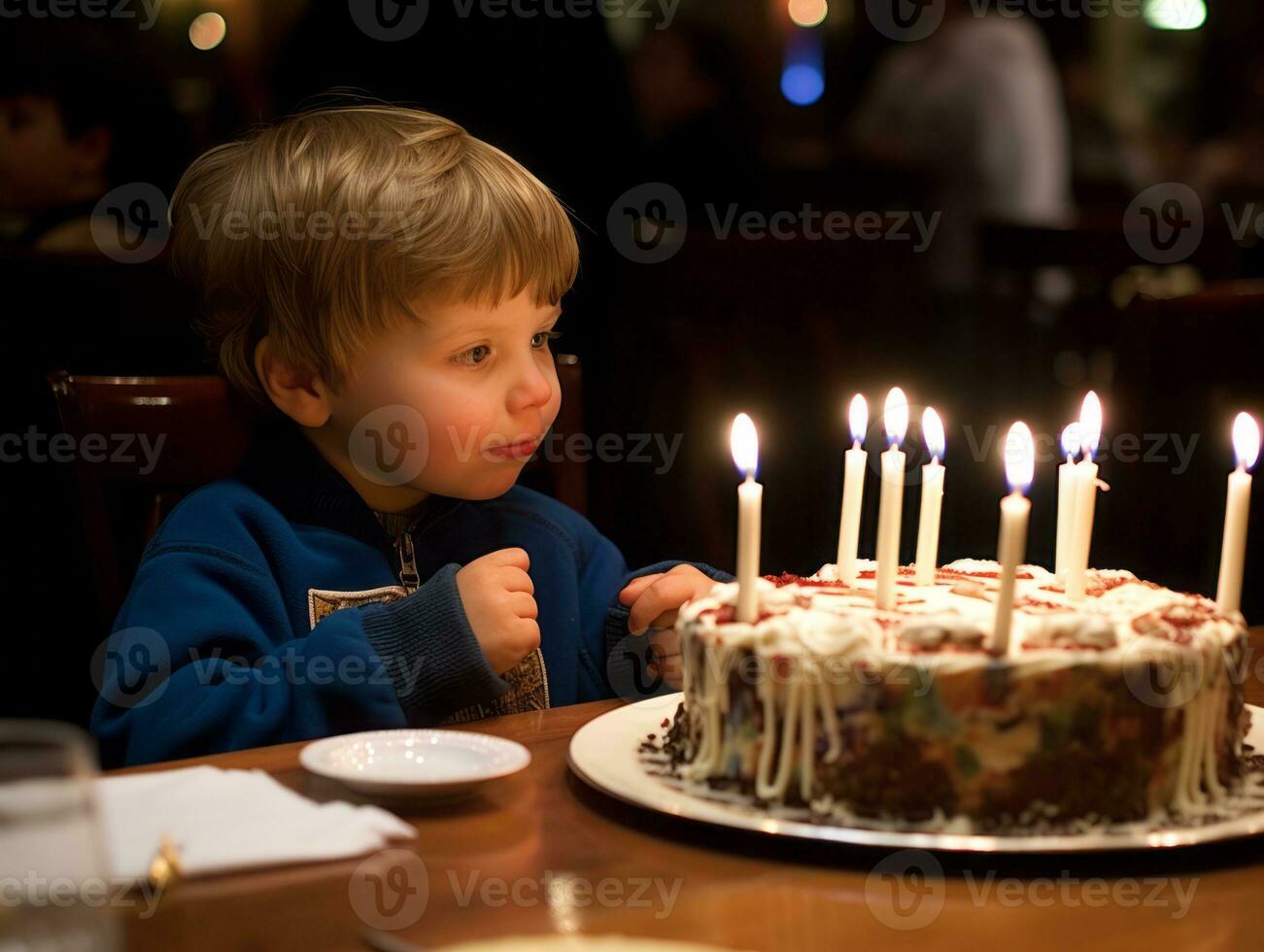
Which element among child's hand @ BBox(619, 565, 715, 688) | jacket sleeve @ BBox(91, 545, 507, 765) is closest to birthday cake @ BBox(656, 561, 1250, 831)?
jacket sleeve @ BBox(91, 545, 507, 765)

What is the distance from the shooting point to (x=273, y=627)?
149 centimetres

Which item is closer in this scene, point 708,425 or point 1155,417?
point 1155,417

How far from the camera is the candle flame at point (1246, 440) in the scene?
111cm

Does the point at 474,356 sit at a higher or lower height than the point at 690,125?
lower

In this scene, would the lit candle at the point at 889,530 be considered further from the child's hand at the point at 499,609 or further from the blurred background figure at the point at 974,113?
the blurred background figure at the point at 974,113

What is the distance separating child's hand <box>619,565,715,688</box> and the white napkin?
25.1 inches

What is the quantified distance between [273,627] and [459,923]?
0.77m

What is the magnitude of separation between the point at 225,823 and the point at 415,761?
0.65ft

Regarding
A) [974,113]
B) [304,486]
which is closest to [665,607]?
[304,486]

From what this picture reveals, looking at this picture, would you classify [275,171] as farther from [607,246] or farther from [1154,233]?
[1154,233]

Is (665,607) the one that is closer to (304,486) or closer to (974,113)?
(304,486)

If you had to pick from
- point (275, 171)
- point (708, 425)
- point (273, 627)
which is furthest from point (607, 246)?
point (273, 627)

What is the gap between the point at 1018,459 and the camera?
100 cm

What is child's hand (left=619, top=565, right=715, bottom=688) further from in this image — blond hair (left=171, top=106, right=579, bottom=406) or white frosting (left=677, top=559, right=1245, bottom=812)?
white frosting (left=677, top=559, right=1245, bottom=812)
